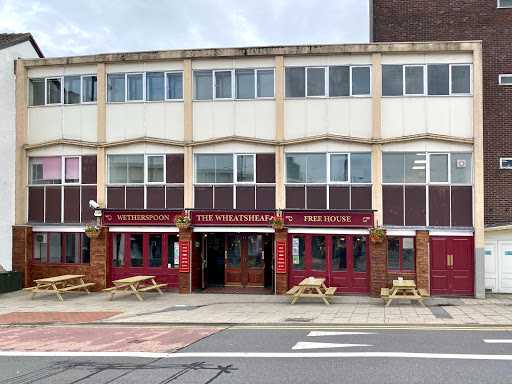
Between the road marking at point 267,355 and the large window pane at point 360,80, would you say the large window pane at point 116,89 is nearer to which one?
the large window pane at point 360,80

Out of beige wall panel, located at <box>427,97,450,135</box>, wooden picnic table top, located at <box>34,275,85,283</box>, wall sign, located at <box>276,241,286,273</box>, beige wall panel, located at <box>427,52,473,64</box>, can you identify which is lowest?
wooden picnic table top, located at <box>34,275,85,283</box>

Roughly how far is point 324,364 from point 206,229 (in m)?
10.5

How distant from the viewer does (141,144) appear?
20.0 metres

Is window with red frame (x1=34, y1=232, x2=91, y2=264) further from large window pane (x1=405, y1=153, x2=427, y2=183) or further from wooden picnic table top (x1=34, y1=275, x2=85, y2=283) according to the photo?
large window pane (x1=405, y1=153, x2=427, y2=183)

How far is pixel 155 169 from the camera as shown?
20016 millimetres

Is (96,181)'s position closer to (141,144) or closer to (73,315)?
(141,144)

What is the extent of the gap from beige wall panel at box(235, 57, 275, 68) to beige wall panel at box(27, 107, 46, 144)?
8084 mm

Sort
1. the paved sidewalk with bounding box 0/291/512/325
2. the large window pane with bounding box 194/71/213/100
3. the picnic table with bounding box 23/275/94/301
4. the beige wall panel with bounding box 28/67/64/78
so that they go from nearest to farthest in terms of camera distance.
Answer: the paved sidewalk with bounding box 0/291/512/325 → the picnic table with bounding box 23/275/94/301 → the large window pane with bounding box 194/71/213/100 → the beige wall panel with bounding box 28/67/64/78

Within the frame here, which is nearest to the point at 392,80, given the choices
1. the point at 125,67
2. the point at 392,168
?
the point at 392,168

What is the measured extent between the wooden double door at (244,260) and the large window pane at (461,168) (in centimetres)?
731

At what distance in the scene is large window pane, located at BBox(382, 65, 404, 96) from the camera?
1873 centimetres

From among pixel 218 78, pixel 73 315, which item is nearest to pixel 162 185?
pixel 218 78

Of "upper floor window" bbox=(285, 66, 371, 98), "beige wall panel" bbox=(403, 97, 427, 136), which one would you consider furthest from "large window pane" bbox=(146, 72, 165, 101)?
"beige wall panel" bbox=(403, 97, 427, 136)

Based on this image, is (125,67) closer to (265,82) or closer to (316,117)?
(265,82)
